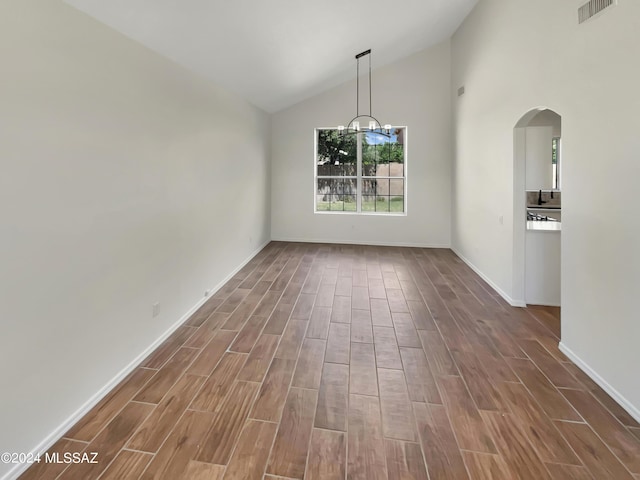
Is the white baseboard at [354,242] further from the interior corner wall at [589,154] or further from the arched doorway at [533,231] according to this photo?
the arched doorway at [533,231]

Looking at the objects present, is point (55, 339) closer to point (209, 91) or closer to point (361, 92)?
point (209, 91)

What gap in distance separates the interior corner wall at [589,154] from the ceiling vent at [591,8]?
0.05 metres

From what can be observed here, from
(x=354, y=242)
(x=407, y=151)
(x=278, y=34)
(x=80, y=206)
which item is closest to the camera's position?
(x=80, y=206)

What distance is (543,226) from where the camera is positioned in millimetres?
3711

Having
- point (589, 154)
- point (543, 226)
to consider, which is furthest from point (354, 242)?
point (589, 154)

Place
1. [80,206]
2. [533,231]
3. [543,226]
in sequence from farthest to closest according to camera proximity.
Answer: [543,226] → [533,231] → [80,206]

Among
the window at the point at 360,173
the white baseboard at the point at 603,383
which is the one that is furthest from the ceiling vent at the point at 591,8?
the window at the point at 360,173

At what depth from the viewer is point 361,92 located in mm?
6680

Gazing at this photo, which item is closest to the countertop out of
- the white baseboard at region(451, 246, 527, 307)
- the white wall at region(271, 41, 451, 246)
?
the white baseboard at region(451, 246, 527, 307)

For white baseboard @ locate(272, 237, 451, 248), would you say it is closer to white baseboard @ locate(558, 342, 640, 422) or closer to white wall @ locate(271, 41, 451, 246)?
white wall @ locate(271, 41, 451, 246)

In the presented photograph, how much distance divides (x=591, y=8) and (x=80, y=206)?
3651mm

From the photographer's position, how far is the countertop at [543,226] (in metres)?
3.60

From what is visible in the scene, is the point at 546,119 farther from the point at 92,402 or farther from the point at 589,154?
the point at 92,402

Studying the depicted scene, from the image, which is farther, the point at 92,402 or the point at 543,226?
the point at 543,226
